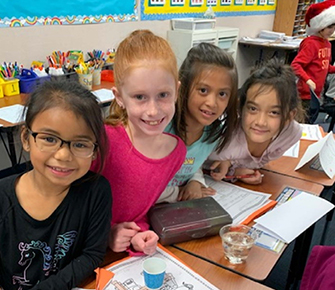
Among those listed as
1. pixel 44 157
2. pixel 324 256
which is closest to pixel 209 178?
pixel 324 256

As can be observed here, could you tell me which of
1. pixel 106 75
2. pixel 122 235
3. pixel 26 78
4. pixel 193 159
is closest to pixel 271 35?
pixel 106 75

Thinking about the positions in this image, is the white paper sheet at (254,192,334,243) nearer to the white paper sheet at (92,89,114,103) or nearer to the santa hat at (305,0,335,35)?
the white paper sheet at (92,89,114,103)

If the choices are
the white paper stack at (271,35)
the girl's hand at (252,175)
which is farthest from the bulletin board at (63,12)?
the white paper stack at (271,35)

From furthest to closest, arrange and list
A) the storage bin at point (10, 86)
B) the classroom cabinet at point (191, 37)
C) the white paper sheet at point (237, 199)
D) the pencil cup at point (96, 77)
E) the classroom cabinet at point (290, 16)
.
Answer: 1. the classroom cabinet at point (290, 16)
2. the classroom cabinet at point (191, 37)
3. the pencil cup at point (96, 77)
4. the storage bin at point (10, 86)
5. the white paper sheet at point (237, 199)

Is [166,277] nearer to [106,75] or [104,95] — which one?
[104,95]

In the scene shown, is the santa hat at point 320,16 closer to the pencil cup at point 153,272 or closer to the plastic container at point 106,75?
the plastic container at point 106,75

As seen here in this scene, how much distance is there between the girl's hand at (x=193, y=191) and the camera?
1167mm

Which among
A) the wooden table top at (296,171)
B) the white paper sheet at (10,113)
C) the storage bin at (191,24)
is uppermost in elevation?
the storage bin at (191,24)

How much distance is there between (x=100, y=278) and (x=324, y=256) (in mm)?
530

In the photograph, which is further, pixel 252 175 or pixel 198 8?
pixel 198 8

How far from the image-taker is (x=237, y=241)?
92 centimetres

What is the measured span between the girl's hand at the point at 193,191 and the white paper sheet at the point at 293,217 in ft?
0.73

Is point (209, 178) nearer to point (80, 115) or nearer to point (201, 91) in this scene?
point (201, 91)

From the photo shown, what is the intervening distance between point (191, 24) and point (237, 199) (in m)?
2.83
